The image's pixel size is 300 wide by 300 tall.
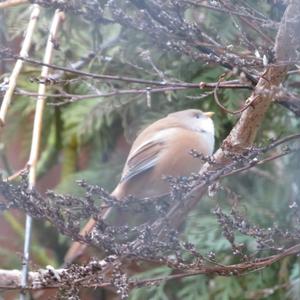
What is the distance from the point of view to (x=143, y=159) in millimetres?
2361

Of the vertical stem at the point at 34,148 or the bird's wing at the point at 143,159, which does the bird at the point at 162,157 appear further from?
the vertical stem at the point at 34,148

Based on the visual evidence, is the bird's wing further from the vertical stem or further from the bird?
the vertical stem

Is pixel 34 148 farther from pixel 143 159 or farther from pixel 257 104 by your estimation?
pixel 257 104

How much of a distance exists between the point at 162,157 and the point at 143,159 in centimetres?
5

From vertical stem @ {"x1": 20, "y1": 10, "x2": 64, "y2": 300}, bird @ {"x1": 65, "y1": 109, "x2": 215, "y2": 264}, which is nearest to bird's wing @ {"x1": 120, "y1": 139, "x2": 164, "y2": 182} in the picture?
bird @ {"x1": 65, "y1": 109, "x2": 215, "y2": 264}

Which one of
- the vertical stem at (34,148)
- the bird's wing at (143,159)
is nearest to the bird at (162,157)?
the bird's wing at (143,159)

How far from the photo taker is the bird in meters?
2.33

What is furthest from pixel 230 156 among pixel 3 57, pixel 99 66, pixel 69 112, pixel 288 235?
pixel 69 112

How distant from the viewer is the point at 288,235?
1.64 m

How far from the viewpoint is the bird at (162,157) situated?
233 centimetres

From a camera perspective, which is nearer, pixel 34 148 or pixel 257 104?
pixel 257 104

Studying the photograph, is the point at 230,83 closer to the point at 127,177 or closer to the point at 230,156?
A: the point at 230,156

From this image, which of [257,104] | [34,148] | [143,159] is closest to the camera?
[257,104]

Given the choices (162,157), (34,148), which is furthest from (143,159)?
(34,148)
